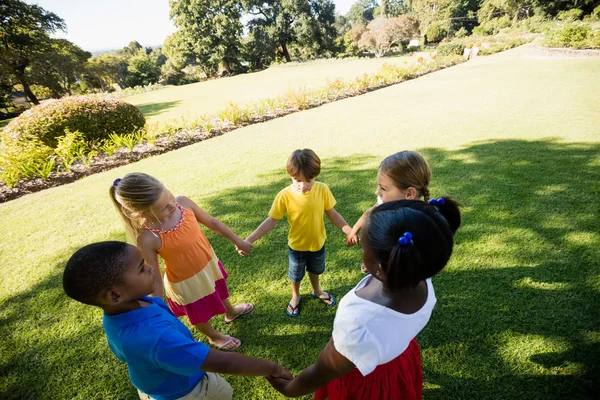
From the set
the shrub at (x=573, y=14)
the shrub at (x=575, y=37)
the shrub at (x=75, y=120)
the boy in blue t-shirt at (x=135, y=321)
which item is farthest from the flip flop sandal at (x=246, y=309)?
the shrub at (x=573, y=14)

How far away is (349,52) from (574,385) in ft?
171

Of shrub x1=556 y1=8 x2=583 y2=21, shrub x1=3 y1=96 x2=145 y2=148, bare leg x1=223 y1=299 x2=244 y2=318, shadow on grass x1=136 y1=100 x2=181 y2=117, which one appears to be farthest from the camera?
shrub x1=556 y1=8 x2=583 y2=21

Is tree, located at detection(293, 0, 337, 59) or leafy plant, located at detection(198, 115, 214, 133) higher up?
tree, located at detection(293, 0, 337, 59)

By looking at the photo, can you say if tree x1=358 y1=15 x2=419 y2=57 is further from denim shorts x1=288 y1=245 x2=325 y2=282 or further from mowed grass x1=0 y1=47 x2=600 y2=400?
denim shorts x1=288 y1=245 x2=325 y2=282

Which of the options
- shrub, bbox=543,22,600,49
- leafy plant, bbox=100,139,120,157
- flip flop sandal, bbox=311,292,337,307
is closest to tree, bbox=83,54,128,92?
leafy plant, bbox=100,139,120,157

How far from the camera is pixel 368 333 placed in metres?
1.04

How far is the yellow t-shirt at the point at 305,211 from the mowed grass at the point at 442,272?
2.70 feet

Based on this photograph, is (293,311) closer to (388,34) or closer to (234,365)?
(234,365)

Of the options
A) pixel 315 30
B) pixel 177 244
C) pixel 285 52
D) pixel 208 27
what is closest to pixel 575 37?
pixel 177 244

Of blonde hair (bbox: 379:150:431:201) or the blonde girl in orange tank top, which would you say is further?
blonde hair (bbox: 379:150:431:201)

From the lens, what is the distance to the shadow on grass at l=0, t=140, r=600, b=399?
82.9 inches

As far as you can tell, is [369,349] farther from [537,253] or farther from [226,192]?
[226,192]

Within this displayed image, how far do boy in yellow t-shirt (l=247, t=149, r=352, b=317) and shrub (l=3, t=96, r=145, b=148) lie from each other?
818 cm

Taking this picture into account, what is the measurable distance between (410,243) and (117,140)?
8.76 meters
